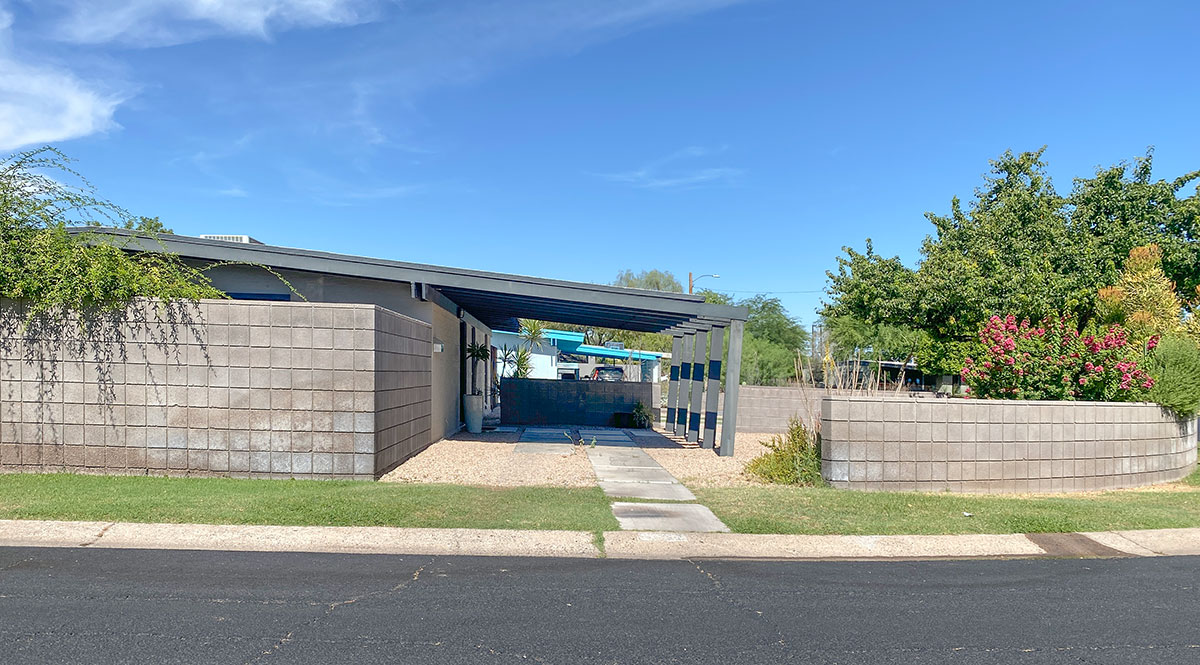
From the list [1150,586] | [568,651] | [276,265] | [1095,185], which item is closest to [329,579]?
[568,651]

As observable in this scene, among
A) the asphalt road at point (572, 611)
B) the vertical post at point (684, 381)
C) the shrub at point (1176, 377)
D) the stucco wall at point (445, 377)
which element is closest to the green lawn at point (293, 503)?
the asphalt road at point (572, 611)

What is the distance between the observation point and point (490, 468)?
1373cm

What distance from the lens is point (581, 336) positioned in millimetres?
53906

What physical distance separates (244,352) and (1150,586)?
10.3 meters

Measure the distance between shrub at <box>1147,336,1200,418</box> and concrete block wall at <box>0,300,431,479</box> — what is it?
485 inches

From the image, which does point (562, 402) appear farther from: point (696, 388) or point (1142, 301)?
point (1142, 301)

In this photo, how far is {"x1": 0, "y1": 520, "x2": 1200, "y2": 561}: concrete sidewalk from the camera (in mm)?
8141

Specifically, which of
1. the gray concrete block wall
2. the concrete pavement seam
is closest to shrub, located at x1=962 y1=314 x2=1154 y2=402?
the gray concrete block wall

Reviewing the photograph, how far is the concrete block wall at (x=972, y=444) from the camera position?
11.8 m

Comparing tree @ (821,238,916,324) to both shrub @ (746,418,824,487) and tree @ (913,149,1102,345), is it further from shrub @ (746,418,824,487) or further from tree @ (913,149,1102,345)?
shrub @ (746,418,824,487)

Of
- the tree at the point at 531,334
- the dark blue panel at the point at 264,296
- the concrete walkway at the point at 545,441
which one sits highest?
the dark blue panel at the point at 264,296

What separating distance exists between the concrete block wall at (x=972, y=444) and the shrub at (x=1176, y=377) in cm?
127

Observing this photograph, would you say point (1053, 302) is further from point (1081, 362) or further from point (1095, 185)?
point (1081, 362)

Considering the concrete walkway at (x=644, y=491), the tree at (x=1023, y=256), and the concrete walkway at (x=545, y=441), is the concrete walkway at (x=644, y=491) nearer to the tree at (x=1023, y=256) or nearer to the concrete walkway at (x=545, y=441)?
the concrete walkway at (x=545, y=441)
